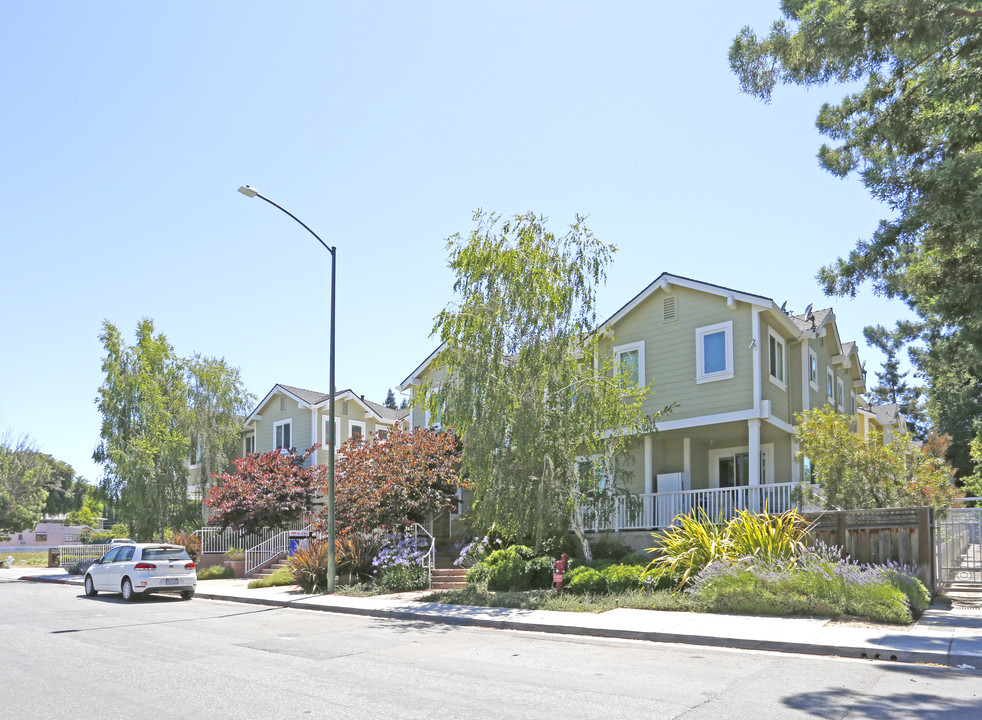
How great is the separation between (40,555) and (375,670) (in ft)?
163

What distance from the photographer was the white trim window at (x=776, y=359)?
2155 cm

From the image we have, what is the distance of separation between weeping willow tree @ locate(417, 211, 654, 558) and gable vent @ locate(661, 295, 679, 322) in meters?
5.05

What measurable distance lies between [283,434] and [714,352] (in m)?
21.9

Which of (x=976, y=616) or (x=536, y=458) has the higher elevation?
(x=536, y=458)

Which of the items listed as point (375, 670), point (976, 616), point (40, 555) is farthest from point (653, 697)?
point (40, 555)

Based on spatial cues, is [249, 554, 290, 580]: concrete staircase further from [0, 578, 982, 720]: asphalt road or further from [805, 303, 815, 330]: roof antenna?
[805, 303, 815, 330]: roof antenna

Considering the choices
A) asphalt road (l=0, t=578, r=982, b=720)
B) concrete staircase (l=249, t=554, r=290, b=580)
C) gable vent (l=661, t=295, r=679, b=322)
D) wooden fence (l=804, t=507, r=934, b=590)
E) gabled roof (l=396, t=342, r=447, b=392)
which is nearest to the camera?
asphalt road (l=0, t=578, r=982, b=720)

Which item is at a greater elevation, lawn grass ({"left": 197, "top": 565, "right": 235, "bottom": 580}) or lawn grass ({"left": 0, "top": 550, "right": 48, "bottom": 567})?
lawn grass ({"left": 197, "top": 565, "right": 235, "bottom": 580})

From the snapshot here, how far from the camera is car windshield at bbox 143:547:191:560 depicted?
2027cm

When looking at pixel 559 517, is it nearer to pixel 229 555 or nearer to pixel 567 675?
pixel 567 675

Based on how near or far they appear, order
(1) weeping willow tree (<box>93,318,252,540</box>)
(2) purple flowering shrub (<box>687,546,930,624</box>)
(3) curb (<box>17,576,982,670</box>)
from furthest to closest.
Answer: (1) weeping willow tree (<box>93,318,252,540</box>) < (2) purple flowering shrub (<box>687,546,930,624</box>) < (3) curb (<box>17,576,982,670</box>)

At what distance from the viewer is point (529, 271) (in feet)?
58.6

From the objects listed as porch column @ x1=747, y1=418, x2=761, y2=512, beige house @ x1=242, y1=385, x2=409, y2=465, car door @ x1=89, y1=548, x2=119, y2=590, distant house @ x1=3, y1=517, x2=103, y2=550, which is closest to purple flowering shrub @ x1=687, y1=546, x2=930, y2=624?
porch column @ x1=747, y1=418, x2=761, y2=512

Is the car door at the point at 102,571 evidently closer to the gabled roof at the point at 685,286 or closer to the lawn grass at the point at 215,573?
the lawn grass at the point at 215,573
